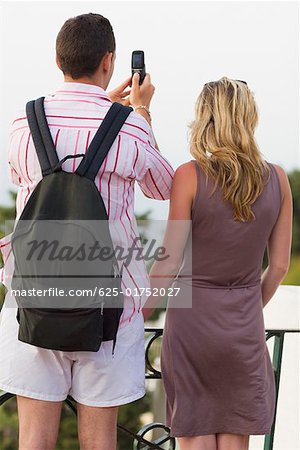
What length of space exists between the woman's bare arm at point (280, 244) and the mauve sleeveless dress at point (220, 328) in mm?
32

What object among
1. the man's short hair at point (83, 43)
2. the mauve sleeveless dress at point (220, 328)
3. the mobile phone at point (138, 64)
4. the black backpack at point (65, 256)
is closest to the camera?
the black backpack at point (65, 256)

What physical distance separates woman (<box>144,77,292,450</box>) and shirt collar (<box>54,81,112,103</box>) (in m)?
0.27

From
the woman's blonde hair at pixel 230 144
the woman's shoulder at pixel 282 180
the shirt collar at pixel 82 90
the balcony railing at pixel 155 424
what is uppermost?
the shirt collar at pixel 82 90

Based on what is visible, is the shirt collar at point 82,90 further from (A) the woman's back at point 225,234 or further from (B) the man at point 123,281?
(A) the woman's back at point 225,234

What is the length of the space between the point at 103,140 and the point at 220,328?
1.93ft

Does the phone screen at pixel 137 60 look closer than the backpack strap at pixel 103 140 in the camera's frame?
No

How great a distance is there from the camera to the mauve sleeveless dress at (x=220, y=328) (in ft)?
6.41

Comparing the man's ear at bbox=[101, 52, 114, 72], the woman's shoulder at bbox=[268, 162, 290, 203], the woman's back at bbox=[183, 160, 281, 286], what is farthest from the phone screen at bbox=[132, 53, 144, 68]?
the woman's shoulder at bbox=[268, 162, 290, 203]

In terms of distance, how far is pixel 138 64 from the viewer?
211 centimetres

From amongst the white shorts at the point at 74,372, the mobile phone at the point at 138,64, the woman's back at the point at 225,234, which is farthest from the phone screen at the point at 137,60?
the white shorts at the point at 74,372

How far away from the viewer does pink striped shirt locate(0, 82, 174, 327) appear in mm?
1810

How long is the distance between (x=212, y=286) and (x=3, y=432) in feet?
30.4

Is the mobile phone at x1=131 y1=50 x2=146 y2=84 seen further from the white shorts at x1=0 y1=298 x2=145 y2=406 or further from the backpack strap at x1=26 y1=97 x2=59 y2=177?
the white shorts at x1=0 y1=298 x2=145 y2=406

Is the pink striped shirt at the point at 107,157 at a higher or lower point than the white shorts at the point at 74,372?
higher
